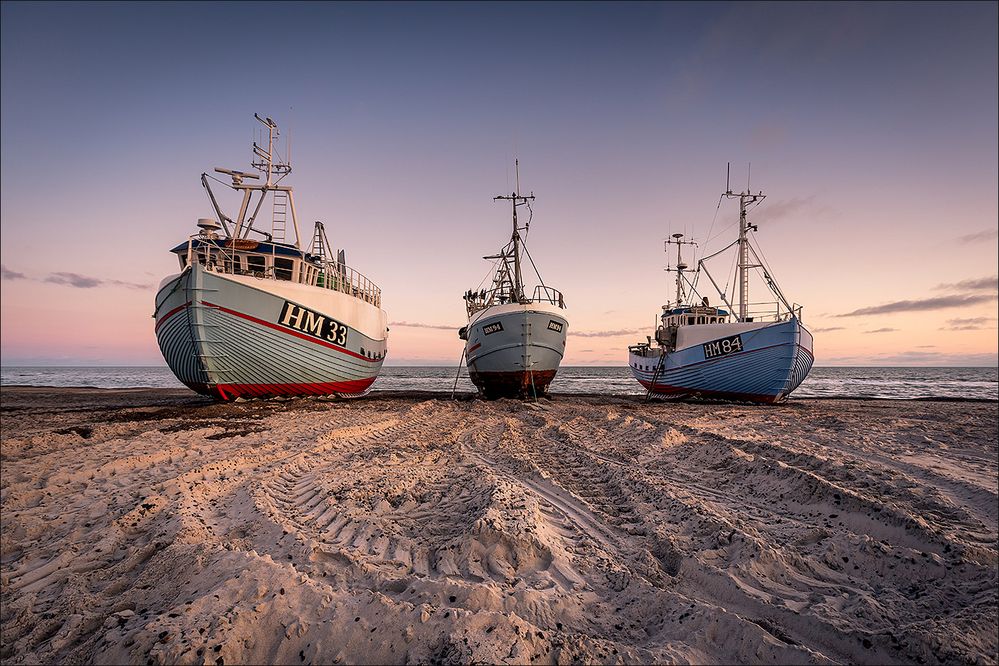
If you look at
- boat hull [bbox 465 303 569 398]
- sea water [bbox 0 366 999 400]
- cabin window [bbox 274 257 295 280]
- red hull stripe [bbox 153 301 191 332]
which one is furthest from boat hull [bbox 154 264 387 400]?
sea water [bbox 0 366 999 400]

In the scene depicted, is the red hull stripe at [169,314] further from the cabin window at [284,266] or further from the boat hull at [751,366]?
the boat hull at [751,366]

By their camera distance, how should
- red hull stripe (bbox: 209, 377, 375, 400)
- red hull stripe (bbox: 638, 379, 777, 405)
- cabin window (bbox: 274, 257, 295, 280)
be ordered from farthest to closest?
1. red hull stripe (bbox: 638, 379, 777, 405)
2. cabin window (bbox: 274, 257, 295, 280)
3. red hull stripe (bbox: 209, 377, 375, 400)

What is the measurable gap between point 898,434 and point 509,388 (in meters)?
13.4

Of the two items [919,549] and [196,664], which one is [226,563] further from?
[919,549]

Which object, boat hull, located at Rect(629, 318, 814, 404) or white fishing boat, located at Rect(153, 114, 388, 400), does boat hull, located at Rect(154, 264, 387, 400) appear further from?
boat hull, located at Rect(629, 318, 814, 404)

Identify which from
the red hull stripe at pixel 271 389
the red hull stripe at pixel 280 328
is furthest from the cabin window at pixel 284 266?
the red hull stripe at pixel 271 389

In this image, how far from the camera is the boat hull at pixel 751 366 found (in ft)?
59.5

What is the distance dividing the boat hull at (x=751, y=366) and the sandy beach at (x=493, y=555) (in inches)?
467

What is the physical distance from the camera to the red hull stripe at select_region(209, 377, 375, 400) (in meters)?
13.9

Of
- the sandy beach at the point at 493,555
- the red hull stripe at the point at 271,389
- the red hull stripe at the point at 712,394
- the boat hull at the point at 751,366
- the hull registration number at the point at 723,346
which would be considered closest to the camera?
the sandy beach at the point at 493,555

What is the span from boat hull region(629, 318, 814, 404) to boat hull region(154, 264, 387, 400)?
16957mm

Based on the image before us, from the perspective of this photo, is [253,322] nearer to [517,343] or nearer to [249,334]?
[249,334]

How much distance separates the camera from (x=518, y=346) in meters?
18.3

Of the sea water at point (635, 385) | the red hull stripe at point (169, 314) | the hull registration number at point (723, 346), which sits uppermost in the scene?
the red hull stripe at point (169, 314)
